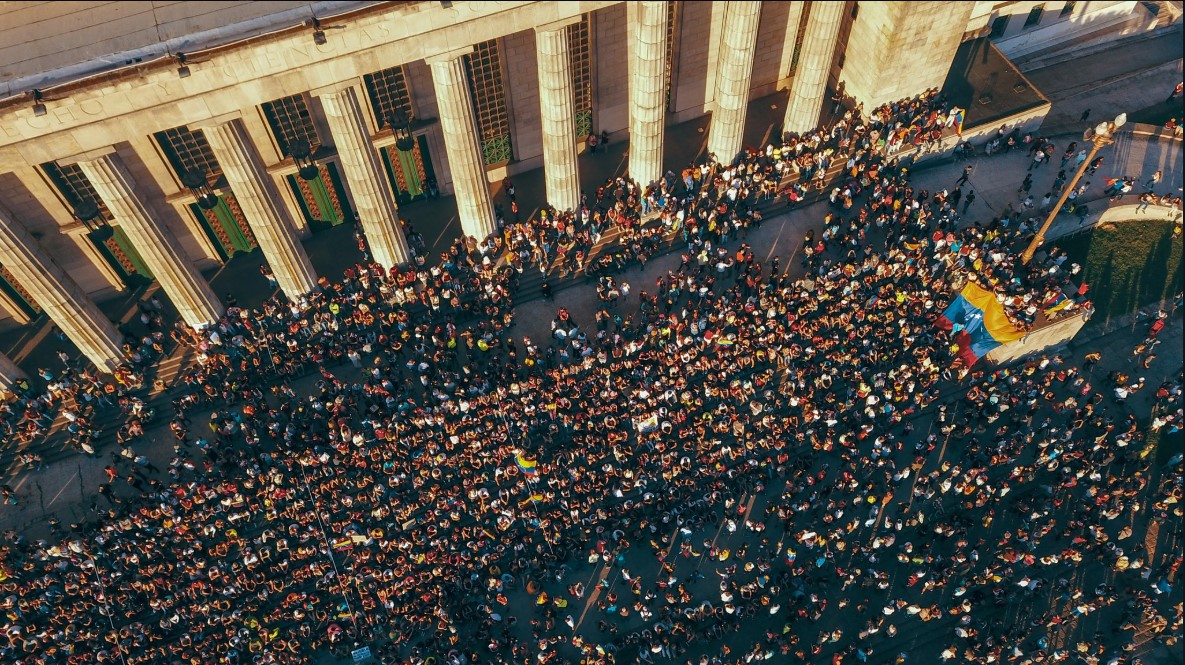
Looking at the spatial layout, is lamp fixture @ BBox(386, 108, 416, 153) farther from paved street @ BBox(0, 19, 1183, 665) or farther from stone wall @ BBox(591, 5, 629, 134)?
paved street @ BBox(0, 19, 1183, 665)

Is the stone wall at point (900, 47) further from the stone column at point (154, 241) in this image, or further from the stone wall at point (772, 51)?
the stone column at point (154, 241)

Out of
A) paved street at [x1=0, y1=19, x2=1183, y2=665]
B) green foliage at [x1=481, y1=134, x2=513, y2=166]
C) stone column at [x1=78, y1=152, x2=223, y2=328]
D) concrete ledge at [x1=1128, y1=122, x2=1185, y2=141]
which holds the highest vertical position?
green foliage at [x1=481, y1=134, x2=513, y2=166]

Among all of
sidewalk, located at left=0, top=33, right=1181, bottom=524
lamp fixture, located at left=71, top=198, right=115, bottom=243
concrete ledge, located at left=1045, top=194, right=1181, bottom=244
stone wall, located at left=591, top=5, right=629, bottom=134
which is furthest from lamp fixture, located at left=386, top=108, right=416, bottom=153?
concrete ledge, located at left=1045, top=194, right=1181, bottom=244

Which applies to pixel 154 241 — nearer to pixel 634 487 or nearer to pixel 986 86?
pixel 634 487

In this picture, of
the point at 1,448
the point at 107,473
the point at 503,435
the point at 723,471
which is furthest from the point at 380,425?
the point at 1,448

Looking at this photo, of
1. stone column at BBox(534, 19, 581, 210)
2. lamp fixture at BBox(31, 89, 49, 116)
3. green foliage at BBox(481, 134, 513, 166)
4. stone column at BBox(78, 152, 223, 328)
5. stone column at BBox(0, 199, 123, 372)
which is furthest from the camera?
green foliage at BBox(481, 134, 513, 166)

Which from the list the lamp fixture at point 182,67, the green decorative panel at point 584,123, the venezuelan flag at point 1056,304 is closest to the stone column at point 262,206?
the lamp fixture at point 182,67
